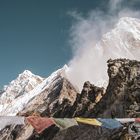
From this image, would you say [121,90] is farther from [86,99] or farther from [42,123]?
[42,123]

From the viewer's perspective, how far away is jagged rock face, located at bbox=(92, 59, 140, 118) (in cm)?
4676

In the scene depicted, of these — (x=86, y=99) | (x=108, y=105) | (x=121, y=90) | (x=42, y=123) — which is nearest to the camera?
(x=42, y=123)

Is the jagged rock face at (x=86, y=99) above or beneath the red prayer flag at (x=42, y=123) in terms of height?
above

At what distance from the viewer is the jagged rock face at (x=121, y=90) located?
1841 inches

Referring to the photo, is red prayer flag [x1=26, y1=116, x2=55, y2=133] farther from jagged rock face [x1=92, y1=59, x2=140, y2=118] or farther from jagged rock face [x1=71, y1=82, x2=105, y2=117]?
jagged rock face [x1=71, y1=82, x2=105, y2=117]

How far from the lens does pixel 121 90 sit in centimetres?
5009

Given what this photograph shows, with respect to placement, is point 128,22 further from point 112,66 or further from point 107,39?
point 112,66

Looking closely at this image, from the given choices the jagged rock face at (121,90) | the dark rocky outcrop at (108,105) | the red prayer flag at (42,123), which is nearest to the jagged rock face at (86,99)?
the dark rocky outcrop at (108,105)

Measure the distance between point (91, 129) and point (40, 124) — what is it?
14258 millimetres

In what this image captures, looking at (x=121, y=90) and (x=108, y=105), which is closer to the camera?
(x=121, y=90)

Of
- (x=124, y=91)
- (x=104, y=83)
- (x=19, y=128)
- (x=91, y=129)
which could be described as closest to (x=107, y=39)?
(x=104, y=83)

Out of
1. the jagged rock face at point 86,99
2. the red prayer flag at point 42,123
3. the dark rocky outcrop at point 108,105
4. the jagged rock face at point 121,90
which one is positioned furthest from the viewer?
the jagged rock face at point 86,99

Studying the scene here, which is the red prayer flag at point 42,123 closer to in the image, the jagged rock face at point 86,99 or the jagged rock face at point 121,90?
the jagged rock face at point 121,90

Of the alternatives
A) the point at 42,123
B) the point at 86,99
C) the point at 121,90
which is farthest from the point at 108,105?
the point at 42,123
